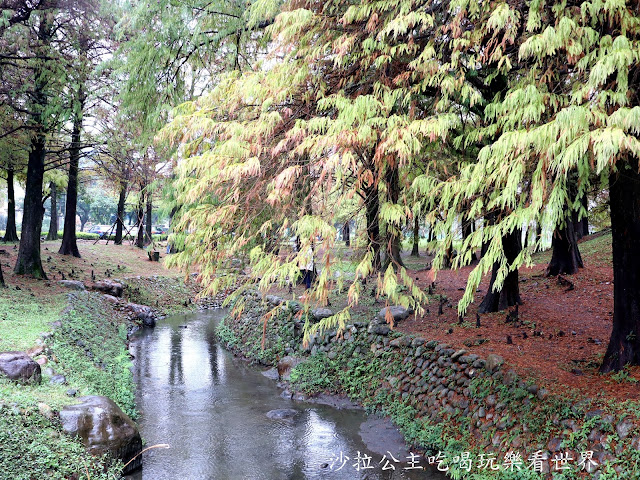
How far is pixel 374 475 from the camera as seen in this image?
605 centimetres

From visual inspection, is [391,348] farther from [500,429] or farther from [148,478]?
[148,478]

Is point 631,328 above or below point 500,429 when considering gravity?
above

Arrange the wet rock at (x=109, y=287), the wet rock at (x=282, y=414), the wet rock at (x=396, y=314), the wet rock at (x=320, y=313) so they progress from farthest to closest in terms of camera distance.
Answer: the wet rock at (x=109, y=287)
the wet rock at (x=320, y=313)
the wet rock at (x=396, y=314)
the wet rock at (x=282, y=414)

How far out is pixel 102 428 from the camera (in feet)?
18.3

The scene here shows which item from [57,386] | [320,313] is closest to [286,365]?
[320,313]

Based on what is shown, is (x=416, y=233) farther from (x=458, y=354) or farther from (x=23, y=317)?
(x=23, y=317)

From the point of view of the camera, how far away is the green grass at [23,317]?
733 cm

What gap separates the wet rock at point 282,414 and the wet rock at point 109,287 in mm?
9881

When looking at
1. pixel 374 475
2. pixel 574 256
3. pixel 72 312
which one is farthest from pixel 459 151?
pixel 72 312

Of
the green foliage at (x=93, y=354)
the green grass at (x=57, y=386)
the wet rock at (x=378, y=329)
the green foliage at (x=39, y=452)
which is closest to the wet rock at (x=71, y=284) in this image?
the green grass at (x=57, y=386)

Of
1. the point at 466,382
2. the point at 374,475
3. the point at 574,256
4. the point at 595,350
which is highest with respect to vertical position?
the point at 574,256

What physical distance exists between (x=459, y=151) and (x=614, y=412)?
3.73m

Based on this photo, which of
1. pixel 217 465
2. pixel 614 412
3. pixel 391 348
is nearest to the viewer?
pixel 614 412

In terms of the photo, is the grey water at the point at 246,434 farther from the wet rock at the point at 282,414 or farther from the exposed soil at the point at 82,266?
the exposed soil at the point at 82,266
